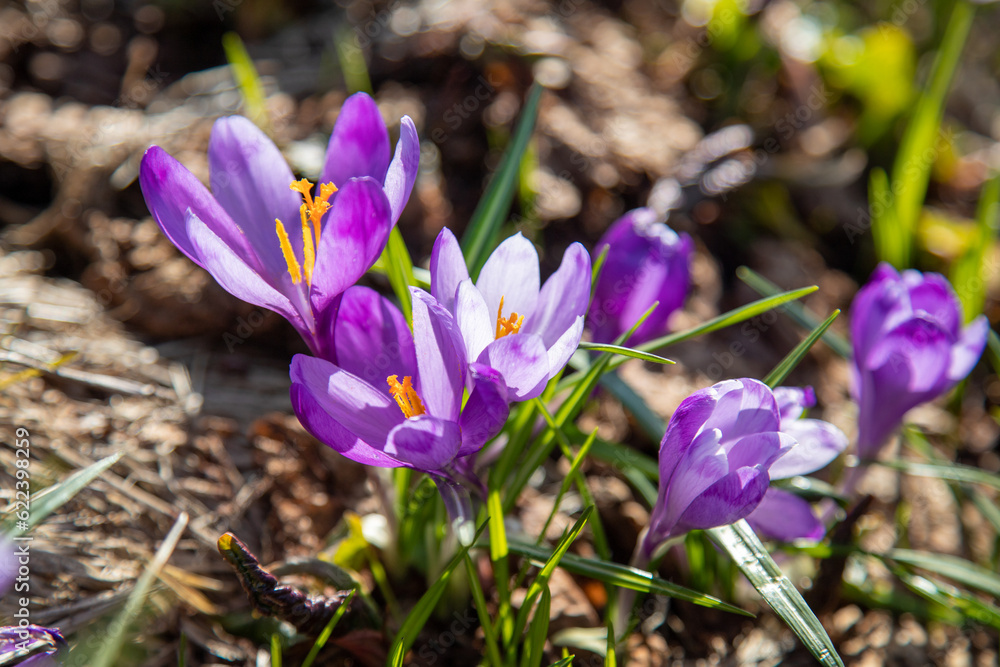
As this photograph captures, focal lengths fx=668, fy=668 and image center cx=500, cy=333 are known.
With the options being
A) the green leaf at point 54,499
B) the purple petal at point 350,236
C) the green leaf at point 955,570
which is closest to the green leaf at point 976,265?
the green leaf at point 955,570

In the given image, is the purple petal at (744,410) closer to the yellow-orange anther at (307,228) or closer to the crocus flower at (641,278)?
the crocus flower at (641,278)

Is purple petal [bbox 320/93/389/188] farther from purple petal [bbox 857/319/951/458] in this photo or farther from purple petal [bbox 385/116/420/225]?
purple petal [bbox 857/319/951/458]

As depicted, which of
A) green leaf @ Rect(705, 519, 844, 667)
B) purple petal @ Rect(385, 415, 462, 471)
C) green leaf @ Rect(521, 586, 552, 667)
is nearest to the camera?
purple petal @ Rect(385, 415, 462, 471)

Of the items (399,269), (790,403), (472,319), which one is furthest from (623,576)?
(399,269)

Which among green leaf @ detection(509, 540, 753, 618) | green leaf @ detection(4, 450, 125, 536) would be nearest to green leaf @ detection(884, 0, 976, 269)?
green leaf @ detection(509, 540, 753, 618)

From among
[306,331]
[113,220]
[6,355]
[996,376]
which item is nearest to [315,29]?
[113,220]

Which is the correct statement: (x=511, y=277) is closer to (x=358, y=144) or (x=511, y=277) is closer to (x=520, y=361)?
(x=520, y=361)

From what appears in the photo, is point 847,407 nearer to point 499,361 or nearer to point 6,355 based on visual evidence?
point 499,361
